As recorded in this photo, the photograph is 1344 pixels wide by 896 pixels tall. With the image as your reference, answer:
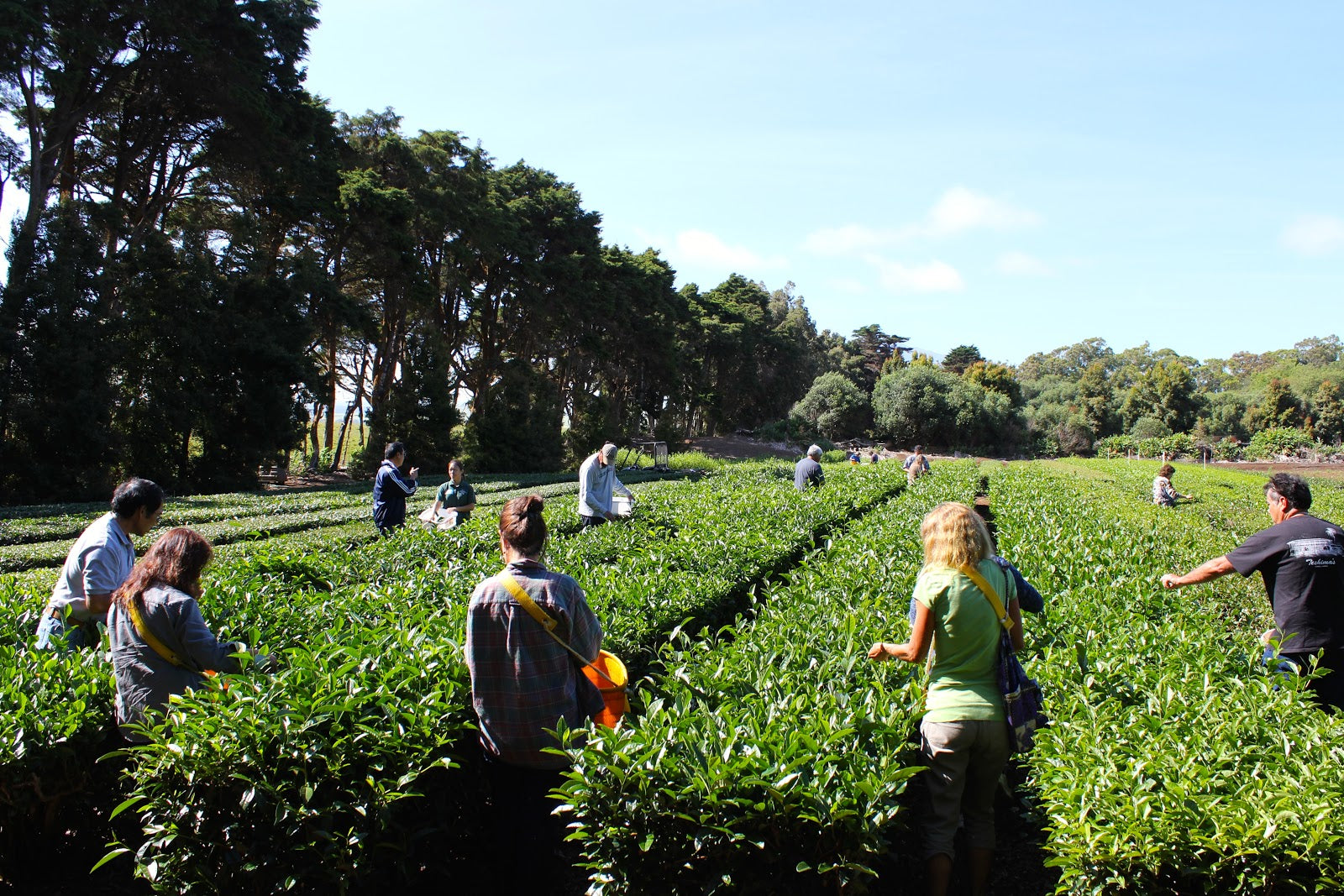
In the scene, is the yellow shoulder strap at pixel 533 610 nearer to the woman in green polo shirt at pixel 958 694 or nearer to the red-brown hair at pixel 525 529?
the red-brown hair at pixel 525 529

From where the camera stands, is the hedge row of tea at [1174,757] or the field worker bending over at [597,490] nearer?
the hedge row of tea at [1174,757]

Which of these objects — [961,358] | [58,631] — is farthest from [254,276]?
[961,358]

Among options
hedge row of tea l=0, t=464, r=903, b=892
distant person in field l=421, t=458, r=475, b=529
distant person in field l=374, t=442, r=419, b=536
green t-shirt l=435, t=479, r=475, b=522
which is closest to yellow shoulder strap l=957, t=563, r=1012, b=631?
hedge row of tea l=0, t=464, r=903, b=892

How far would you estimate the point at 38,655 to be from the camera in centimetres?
380

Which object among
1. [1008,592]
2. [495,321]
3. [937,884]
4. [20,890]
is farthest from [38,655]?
[495,321]

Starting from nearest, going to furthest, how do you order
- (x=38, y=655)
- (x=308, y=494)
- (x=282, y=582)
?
(x=38, y=655), (x=282, y=582), (x=308, y=494)

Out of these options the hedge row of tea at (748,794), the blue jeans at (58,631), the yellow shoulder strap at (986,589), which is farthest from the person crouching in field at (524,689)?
the blue jeans at (58,631)

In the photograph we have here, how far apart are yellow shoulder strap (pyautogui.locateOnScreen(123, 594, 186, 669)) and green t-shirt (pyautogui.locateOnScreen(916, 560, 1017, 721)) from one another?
326 cm

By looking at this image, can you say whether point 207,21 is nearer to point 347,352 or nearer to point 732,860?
point 347,352

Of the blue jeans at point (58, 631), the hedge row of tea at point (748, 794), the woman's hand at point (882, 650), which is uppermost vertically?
the woman's hand at point (882, 650)

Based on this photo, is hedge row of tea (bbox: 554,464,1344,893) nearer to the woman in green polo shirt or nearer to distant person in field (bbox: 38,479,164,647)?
the woman in green polo shirt

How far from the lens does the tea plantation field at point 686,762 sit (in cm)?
262

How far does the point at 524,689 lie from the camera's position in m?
3.17

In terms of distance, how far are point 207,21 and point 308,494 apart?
13158 millimetres
